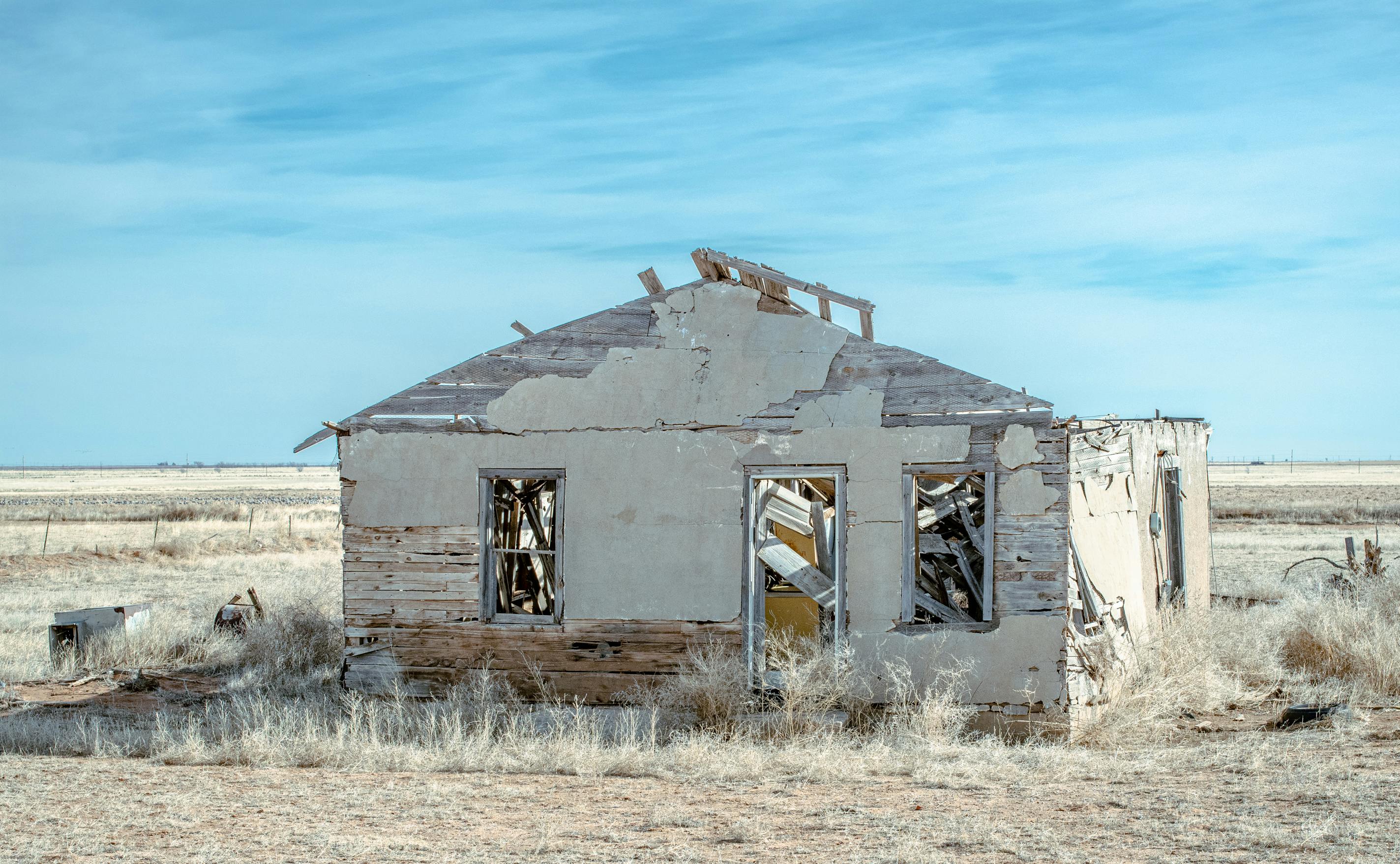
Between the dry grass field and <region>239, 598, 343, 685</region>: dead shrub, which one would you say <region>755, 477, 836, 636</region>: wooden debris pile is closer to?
the dry grass field

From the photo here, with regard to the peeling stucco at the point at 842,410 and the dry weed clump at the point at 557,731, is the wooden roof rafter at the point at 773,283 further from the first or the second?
the dry weed clump at the point at 557,731

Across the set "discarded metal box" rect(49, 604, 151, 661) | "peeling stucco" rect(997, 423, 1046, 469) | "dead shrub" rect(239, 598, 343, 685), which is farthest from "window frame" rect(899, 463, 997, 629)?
"discarded metal box" rect(49, 604, 151, 661)

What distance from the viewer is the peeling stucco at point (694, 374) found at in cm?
970

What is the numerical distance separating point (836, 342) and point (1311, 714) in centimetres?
483

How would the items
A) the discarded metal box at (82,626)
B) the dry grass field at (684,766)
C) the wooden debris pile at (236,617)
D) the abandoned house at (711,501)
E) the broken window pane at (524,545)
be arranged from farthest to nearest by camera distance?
1. the wooden debris pile at (236,617)
2. the discarded metal box at (82,626)
3. the broken window pane at (524,545)
4. the abandoned house at (711,501)
5. the dry grass field at (684,766)

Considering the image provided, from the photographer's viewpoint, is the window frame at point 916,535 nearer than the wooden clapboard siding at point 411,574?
Yes

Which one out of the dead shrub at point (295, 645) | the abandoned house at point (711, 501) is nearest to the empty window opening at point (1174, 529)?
the abandoned house at point (711, 501)

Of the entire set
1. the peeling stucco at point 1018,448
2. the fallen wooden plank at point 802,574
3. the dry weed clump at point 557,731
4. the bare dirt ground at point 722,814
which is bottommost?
the bare dirt ground at point 722,814

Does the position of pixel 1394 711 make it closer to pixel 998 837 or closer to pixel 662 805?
pixel 998 837

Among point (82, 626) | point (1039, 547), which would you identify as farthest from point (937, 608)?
point (82, 626)

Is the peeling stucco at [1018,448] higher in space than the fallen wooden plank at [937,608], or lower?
higher

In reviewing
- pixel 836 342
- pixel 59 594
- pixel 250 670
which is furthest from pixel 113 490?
pixel 836 342

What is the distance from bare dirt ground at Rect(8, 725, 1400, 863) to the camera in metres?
6.12

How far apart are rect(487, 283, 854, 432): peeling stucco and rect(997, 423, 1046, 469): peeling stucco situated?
1.48m
